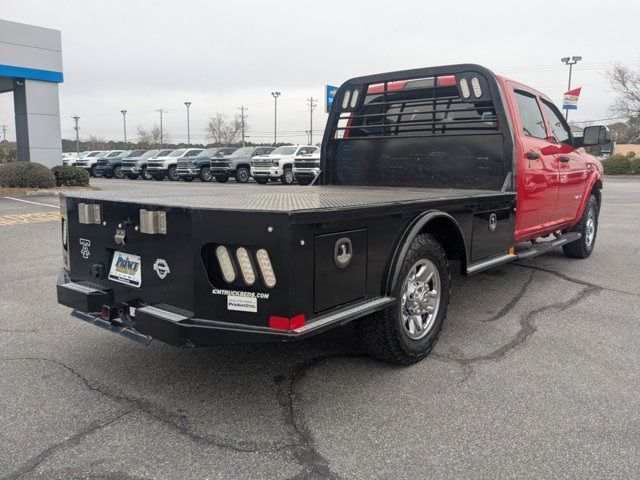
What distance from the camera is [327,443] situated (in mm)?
2670

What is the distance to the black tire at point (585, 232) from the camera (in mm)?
6962

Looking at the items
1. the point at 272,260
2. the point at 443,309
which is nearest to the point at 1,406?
the point at 272,260

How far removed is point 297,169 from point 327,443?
20657 mm

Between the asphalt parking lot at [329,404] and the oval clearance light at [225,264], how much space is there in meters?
0.82

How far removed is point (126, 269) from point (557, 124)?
17.2ft

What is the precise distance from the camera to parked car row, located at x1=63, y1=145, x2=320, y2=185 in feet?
77.0

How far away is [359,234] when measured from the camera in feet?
9.59

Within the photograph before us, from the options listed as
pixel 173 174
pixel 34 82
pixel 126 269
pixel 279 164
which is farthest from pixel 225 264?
pixel 173 174

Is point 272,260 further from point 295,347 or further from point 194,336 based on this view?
point 295,347

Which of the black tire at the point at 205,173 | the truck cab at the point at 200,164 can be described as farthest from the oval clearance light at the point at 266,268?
the black tire at the point at 205,173

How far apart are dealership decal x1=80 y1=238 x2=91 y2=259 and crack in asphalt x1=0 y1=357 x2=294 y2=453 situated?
78cm

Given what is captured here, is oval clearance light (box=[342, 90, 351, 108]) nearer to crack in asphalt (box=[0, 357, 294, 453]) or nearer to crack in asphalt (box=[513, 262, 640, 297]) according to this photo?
crack in asphalt (box=[513, 262, 640, 297])

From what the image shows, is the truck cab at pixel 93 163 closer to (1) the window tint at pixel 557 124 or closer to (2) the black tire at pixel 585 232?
(2) the black tire at pixel 585 232

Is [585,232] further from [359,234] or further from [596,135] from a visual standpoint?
[359,234]
